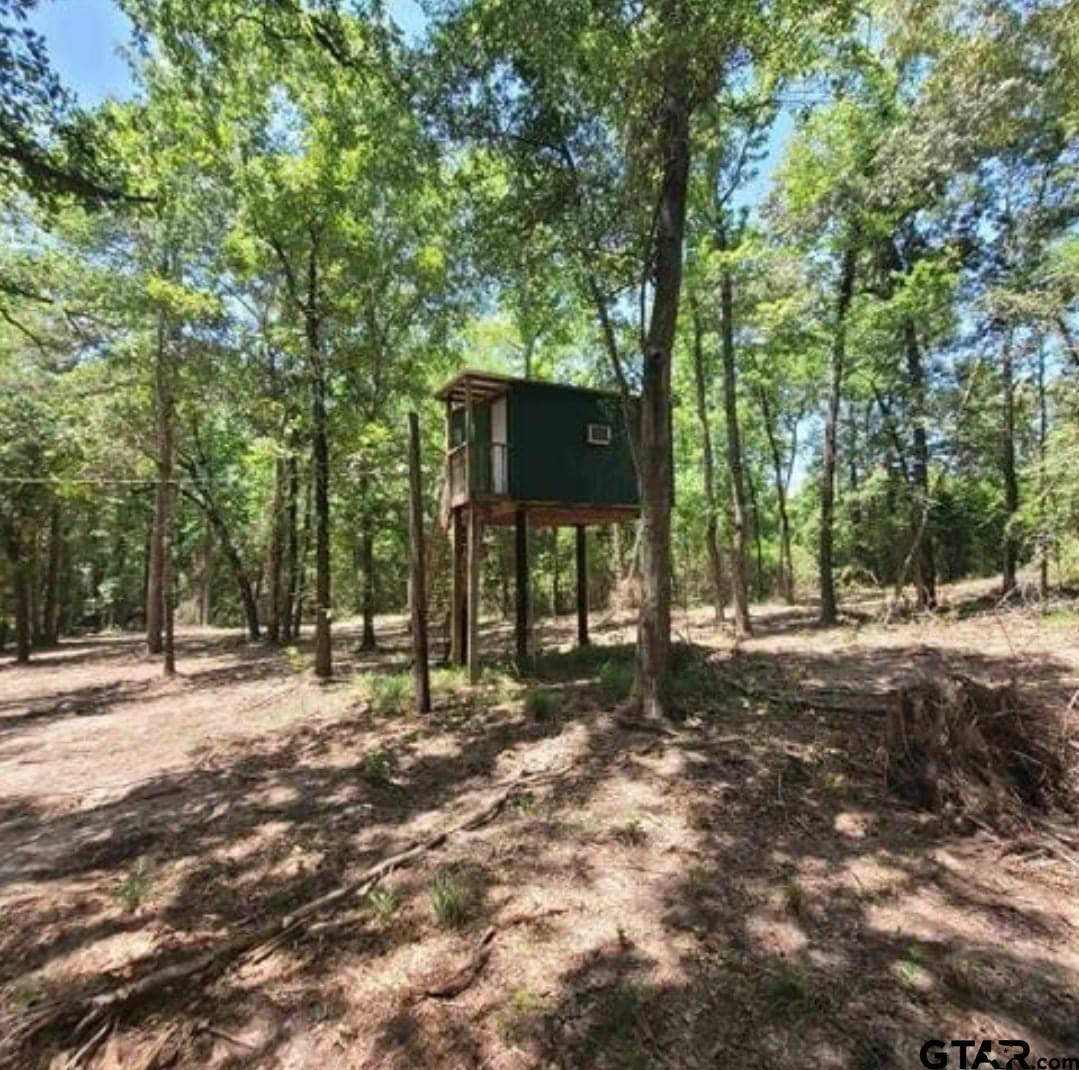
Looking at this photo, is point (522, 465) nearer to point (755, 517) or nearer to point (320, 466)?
point (320, 466)

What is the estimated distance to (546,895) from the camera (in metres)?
4.72

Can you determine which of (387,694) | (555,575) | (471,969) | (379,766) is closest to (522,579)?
(387,694)

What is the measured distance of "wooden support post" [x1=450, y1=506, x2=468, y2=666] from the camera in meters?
13.2

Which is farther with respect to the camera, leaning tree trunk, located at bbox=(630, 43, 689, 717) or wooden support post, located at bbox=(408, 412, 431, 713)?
wooden support post, located at bbox=(408, 412, 431, 713)

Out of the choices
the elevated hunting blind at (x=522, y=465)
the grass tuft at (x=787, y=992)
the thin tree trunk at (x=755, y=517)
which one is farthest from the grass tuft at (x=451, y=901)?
the thin tree trunk at (x=755, y=517)

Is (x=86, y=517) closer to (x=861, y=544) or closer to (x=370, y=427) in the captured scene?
(x=370, y=427)

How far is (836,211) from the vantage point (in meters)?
15.2

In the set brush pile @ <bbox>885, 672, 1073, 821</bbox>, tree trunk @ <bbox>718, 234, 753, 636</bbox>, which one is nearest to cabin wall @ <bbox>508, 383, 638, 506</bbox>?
tree trunk @ <bbox>718, 234, 753, 636</bbox>

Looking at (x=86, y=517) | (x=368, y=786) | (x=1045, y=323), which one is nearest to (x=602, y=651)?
(x=368, y=786)

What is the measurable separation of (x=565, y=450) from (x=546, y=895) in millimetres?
9037

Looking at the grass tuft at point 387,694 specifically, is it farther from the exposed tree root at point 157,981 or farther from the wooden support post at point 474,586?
the exposed tree root at point 157,981

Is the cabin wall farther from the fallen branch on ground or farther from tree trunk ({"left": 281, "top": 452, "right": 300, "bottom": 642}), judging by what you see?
the fallen branch on ground

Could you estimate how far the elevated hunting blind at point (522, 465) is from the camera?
12180 millimetres

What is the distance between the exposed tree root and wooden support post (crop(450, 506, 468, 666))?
7975 mm
